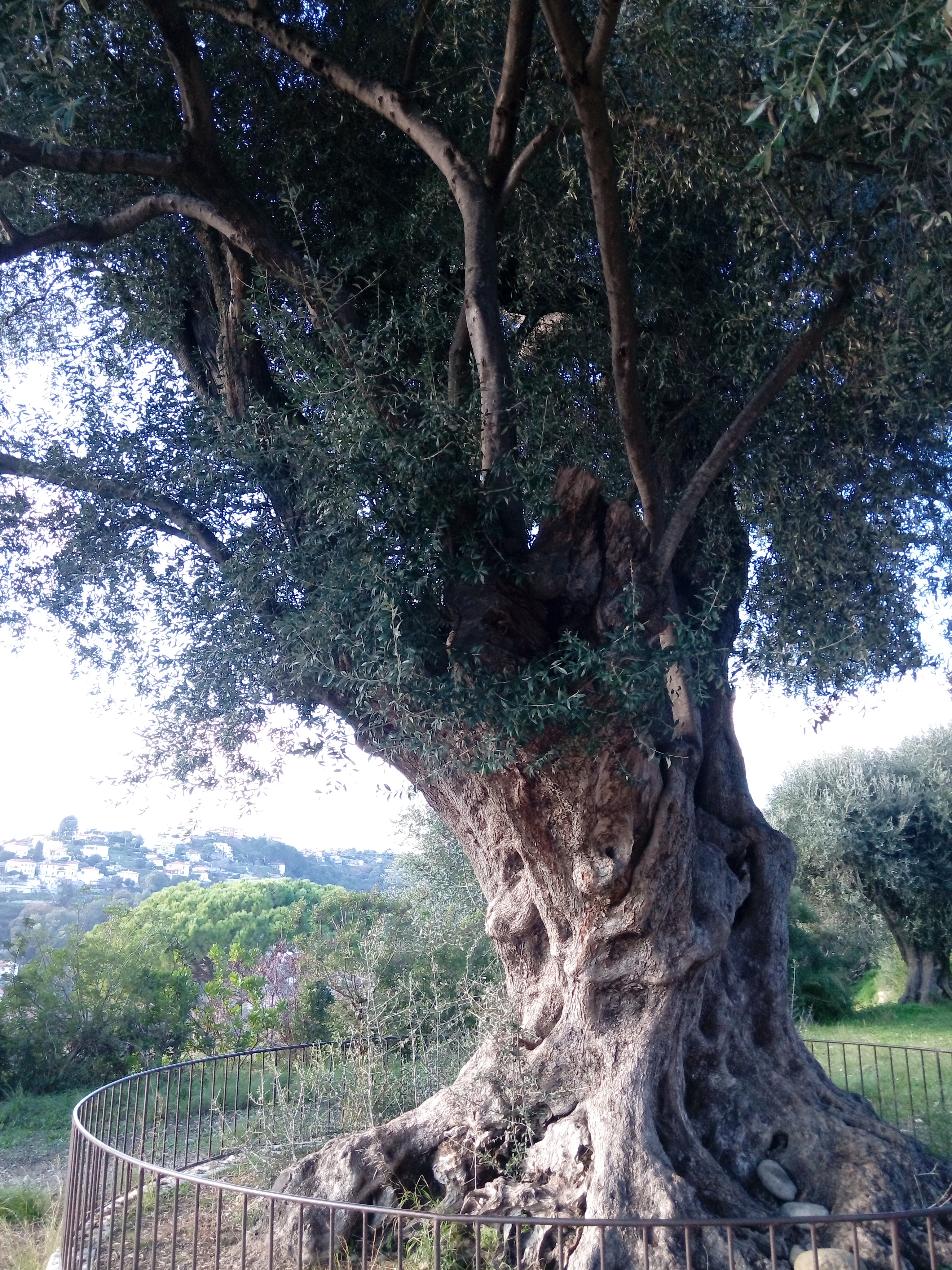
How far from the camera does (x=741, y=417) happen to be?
5.79m

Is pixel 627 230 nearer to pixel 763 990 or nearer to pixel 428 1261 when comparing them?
pixel 763 990

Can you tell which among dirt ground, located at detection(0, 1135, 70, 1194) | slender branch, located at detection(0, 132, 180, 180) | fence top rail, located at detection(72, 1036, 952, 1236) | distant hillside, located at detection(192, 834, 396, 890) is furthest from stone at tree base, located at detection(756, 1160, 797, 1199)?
distant hillside, located at detection(192, 834, 396, 890)

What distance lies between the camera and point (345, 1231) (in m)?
5.50

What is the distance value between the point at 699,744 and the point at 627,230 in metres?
3.82

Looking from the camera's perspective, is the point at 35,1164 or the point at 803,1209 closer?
the point at 803,1209

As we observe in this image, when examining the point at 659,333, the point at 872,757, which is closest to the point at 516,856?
the point at 659,333

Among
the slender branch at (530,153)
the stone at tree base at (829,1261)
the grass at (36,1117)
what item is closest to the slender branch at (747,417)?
the slender branch at (530,153)

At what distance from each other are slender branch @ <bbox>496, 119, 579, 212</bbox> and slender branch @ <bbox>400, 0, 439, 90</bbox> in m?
1.31

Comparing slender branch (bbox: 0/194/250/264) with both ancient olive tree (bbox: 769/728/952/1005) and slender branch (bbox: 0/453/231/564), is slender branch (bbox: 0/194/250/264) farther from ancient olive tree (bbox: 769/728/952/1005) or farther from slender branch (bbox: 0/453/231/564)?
ancient olive tree (bbox: 769/728/952/1005)

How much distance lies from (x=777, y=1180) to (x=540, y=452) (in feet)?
16.2

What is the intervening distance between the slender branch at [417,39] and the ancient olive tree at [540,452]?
0.13 m

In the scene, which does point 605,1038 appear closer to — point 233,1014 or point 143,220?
point 143,220

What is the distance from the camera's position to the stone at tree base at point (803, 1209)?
5664 mm

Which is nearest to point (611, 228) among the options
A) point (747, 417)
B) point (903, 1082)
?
point (747, 417)
